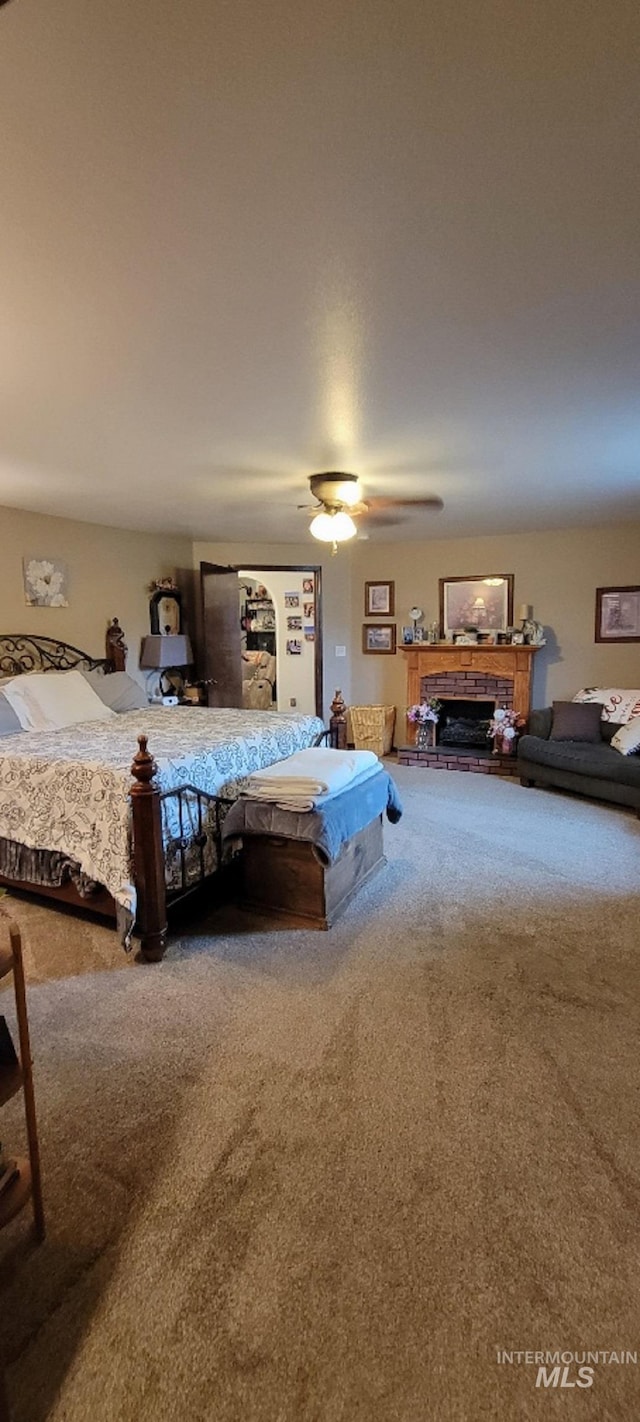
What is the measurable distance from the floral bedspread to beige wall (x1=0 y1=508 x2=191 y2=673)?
5.06 feet

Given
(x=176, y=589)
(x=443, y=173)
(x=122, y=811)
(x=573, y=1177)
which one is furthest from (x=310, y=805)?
(x=176, y=589)

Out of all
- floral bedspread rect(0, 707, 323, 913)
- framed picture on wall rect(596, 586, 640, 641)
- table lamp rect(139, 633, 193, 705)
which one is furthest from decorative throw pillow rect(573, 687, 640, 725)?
table lamp rect(139, 633, 193, 705)

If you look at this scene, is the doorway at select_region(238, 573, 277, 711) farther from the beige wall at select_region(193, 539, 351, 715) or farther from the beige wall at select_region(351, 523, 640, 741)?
the beige wall at select_region(351, 523, 640, 741)

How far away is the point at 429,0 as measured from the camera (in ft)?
3.07

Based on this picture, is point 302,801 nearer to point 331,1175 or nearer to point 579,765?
point 331,1175

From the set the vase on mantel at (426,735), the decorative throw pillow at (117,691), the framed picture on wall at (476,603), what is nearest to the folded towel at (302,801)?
the decorative throw pillow at (117,691)

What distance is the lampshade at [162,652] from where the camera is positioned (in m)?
5.86

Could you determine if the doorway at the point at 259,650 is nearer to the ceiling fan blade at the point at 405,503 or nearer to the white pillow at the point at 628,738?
the white pillow at the point at 628,738

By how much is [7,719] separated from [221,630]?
8.78 feet

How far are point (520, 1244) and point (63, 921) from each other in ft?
8.08

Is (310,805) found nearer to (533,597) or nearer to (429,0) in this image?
(429,0)

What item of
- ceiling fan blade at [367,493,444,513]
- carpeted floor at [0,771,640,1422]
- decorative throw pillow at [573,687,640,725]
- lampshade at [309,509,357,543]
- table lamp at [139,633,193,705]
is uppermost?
ceiling fan blade at [367,493,444,513]

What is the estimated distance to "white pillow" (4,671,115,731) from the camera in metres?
4.03

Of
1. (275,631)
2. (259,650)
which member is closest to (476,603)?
(275,631)
